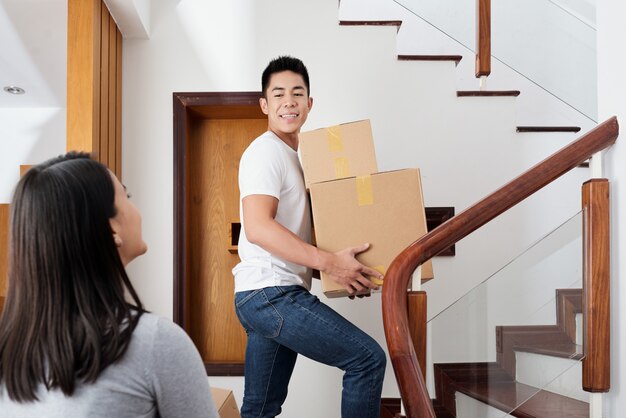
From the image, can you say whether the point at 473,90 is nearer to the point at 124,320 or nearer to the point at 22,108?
the point at 124,320

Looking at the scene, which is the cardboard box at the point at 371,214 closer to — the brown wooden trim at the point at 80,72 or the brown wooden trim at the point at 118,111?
the brown wooden trim at the point at 80,72

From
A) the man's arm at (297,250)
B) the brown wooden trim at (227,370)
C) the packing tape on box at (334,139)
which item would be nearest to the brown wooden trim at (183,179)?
the brown wooden trim at (227,370)

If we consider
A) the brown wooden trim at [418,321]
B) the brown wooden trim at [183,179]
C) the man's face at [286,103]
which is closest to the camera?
the brown wooden trim at [418,321]

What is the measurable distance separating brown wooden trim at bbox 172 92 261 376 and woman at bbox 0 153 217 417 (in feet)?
8.37

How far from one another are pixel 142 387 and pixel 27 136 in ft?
15.9

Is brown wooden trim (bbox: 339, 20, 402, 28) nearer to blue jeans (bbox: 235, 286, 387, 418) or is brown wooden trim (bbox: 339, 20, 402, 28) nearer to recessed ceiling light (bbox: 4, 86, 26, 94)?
blue jeans (bbox: 235, 286, 387, 418)

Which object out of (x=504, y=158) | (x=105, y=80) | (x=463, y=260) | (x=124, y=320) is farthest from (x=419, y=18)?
(x=124, y=320)

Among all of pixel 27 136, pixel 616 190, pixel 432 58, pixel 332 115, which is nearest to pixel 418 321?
pixel 616 190

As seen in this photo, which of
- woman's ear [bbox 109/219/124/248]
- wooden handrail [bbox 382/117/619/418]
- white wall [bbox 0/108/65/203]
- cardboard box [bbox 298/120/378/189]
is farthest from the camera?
white wall [bbox 0/108/65/203]

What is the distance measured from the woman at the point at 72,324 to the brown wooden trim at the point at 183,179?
255 centimetres

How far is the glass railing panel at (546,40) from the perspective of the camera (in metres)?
3.49

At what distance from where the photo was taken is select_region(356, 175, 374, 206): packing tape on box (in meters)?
2.04

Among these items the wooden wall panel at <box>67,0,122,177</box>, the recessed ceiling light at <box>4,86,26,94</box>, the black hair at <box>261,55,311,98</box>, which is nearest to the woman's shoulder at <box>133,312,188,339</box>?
the black hair at <box>261,55,311,98</box>

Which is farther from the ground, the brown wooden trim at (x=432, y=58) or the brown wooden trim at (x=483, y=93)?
the brown wooden trim at (x=432, y=58)
